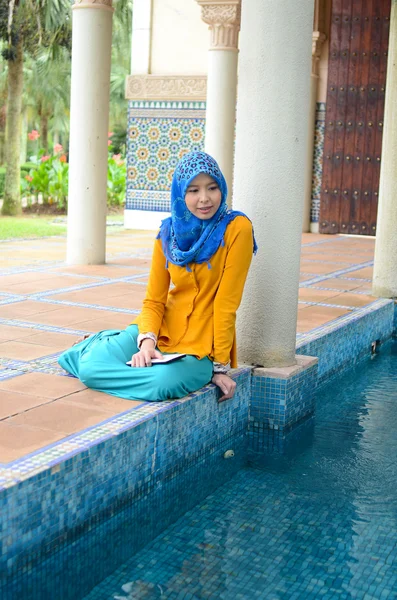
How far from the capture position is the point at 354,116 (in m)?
11.5

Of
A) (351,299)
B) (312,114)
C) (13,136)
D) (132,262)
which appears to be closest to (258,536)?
(351,299)

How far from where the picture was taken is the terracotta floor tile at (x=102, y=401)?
10.00 feet

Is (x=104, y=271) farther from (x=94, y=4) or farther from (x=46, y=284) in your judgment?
(x=94, y=4)

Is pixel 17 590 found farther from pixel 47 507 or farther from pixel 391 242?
pixel 391 242

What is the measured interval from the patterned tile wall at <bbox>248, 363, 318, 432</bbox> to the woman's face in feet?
3.00

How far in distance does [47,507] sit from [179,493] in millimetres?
862

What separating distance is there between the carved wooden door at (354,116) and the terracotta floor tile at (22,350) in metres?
8.10

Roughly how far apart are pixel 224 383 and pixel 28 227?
8680mm

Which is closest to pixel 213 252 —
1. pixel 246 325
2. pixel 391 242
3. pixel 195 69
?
pixel 246 325

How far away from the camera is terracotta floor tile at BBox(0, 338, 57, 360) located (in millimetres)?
3867

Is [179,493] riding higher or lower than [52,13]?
lower

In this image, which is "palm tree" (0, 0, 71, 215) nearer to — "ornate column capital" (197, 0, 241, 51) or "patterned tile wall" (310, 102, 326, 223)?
"ornate column capital" (197, 0, 241, 51)

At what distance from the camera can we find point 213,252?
3.24 m

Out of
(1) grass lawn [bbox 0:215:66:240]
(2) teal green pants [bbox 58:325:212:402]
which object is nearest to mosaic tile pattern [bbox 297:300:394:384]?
(2) teal green pants [bbox 58:325:212:402]
